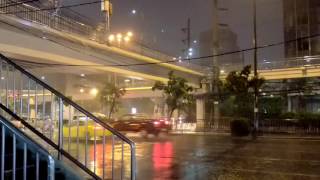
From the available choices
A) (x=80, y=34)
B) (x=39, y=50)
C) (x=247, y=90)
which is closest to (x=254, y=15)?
(x=247, y=90)

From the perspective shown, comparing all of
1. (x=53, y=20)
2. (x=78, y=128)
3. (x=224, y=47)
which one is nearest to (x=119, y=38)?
(x=53, y=20)

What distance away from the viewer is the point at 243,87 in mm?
40438

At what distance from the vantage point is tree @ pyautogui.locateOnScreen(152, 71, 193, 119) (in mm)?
42844

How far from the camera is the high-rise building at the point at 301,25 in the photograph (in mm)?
70812

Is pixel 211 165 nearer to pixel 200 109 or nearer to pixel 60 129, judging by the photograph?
pixel 60 129

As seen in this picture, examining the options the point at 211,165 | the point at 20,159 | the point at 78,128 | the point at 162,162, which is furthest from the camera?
the point at 162,162

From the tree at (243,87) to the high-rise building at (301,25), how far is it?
29.9m

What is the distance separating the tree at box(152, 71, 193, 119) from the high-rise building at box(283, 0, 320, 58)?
103 feet

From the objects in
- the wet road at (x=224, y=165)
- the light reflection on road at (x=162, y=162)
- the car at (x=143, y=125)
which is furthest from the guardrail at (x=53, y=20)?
the light reflection on road at (x=162, y=162)

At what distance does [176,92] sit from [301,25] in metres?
38.3

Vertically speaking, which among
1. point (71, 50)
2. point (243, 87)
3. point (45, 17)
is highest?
point (45, 17)

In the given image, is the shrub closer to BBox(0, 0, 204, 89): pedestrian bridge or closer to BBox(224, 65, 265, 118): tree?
BBox(224, 65, 265, 118): tree

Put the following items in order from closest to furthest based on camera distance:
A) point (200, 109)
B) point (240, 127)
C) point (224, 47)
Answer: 1. point (240, 127)
2. point (200, 109)
3. point (224, 47)

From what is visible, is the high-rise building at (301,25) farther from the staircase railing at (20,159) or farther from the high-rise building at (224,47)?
the staircase railing at (20,159)
